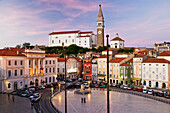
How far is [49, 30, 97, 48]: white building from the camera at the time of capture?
15075 centimetres

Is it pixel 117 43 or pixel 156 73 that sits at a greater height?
pixel 117 43

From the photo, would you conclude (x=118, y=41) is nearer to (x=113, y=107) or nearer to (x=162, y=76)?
(x=162, y=76)

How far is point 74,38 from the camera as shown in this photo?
155500 mm

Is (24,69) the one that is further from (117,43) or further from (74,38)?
(74,38)

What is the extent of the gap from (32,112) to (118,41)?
10611 cm

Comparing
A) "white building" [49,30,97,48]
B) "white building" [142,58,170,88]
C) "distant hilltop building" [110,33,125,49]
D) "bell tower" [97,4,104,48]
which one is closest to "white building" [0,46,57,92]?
"white building" [142,58,170,88]

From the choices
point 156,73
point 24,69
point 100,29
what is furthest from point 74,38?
point 156,73

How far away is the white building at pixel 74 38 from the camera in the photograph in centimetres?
15075

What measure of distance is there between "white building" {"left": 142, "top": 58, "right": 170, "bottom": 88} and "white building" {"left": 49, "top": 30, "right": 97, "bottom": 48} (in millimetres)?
97134

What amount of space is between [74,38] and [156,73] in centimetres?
11071

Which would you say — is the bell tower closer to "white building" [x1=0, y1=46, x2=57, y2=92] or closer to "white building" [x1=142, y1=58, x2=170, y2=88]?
"white building" [x1=0, y1=46, x2=57, y2=92]

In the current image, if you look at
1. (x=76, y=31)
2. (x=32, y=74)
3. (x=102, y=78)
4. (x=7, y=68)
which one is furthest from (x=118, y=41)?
(x=7, y=68)

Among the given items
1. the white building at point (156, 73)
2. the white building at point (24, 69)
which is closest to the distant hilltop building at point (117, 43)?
the white building at point (156, 73)

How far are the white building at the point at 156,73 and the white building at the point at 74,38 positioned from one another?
97134mm
